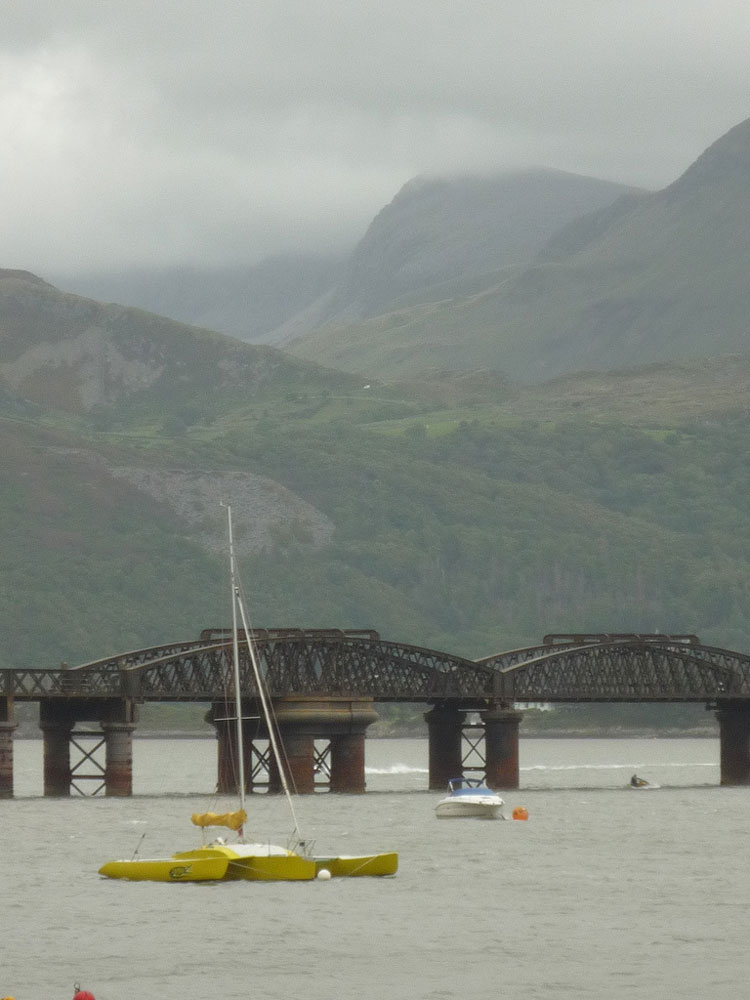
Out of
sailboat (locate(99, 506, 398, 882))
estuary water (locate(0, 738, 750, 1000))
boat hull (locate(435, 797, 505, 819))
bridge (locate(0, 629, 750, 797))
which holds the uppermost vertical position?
bridge (locate(0, 629, 750, 797))

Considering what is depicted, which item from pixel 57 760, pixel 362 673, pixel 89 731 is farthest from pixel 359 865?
pixel 362 673

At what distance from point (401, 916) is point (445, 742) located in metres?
78.9

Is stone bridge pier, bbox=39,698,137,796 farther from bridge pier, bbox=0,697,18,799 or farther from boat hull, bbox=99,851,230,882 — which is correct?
boat hull, bbox=99,851,230,882

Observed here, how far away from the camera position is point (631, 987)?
234ft

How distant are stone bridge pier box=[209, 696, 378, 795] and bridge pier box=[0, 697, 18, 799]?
13.1 metres

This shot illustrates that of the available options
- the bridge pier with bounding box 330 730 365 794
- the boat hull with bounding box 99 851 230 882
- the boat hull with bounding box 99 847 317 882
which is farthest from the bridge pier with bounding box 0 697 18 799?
the boat hull with bounding box 99 847 317 882

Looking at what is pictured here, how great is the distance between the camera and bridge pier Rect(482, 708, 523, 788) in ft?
530

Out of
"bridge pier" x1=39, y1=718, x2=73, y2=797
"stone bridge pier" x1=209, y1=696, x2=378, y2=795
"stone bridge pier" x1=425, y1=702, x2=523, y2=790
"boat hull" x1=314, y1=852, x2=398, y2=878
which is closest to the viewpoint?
"boat hull" x1=314, y1=852, x2=398, y2=878

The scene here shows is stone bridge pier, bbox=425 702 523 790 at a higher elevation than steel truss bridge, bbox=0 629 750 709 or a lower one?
lower

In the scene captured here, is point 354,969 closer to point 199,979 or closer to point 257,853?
point 199,979

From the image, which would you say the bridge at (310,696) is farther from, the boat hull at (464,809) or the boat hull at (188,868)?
the boat hull at (188,868)

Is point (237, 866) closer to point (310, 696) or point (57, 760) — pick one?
point (310, 696)

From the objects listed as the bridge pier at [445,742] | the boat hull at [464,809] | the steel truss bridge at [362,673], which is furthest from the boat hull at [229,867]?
the bridge pier at [445,742]

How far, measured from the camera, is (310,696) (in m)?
148
